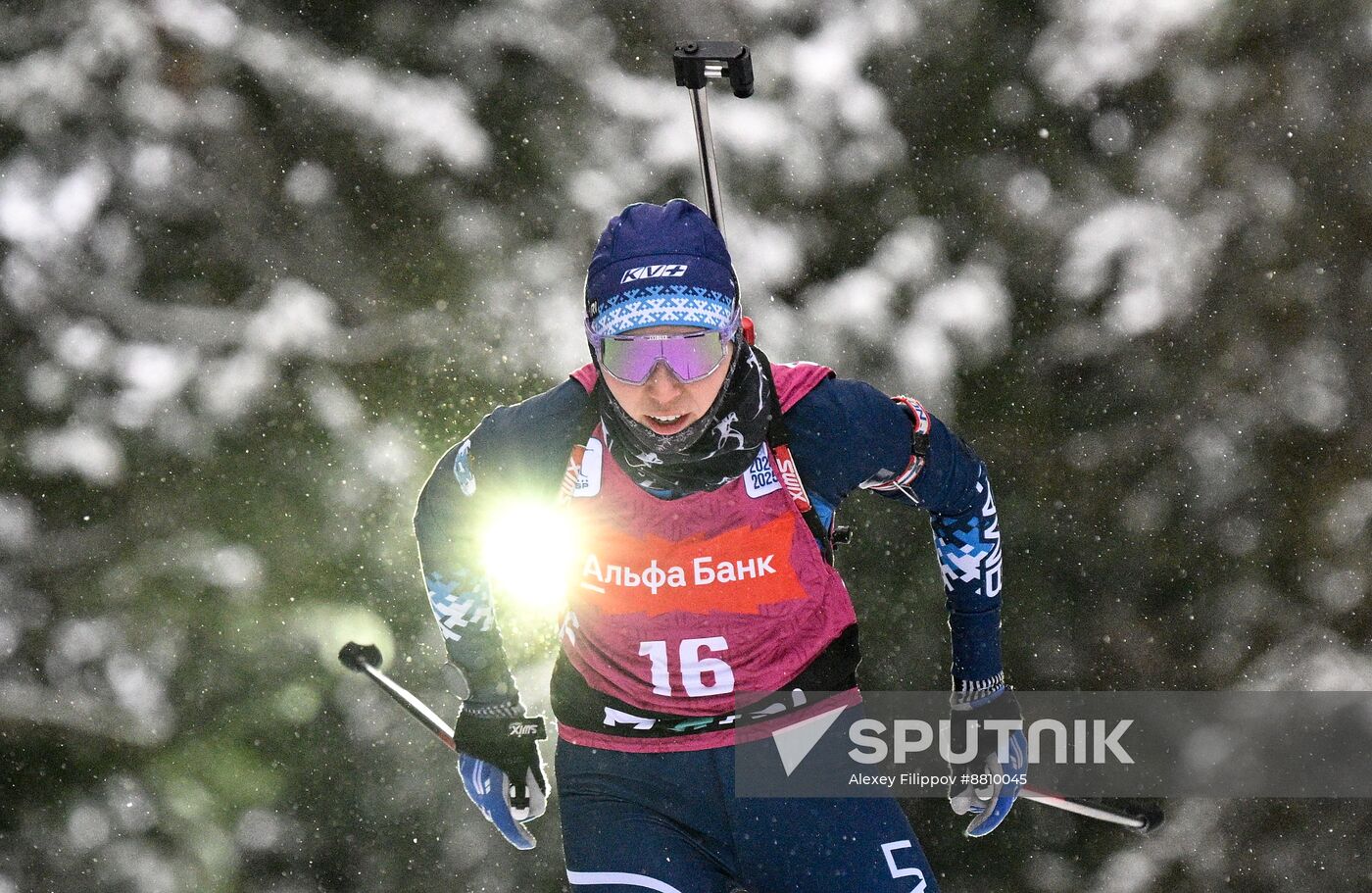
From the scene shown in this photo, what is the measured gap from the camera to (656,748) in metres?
Answer: 3.16

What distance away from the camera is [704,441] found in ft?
9.87

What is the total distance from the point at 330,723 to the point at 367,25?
167 inches

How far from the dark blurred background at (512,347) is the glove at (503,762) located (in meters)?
3.70

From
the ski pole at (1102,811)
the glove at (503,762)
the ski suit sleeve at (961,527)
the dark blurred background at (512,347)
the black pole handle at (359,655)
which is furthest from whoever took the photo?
the dark blurred background at (512,347)

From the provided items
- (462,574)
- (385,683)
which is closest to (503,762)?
(462,574)

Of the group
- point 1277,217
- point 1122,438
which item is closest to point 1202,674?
point 1122,438

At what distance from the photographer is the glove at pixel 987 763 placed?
372cm

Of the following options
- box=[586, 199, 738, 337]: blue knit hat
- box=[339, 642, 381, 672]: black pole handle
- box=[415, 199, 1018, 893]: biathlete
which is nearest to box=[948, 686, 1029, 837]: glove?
box=[415, 199, 1018, 893]: biathlete

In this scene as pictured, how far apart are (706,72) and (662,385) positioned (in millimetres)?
1088

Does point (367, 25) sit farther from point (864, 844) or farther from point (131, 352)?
point (864, 844)

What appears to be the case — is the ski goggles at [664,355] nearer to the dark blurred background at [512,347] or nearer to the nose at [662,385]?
the nose at [662,385]

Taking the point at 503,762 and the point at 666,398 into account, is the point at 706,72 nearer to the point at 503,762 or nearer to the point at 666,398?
the point at 666,398

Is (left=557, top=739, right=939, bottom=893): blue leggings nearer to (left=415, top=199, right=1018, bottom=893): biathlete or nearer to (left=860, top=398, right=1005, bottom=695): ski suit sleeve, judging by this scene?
(left=415, top=199, right=1018, bottom=893): biathlete

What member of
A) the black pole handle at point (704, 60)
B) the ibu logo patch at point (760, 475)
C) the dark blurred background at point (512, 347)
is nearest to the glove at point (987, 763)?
the ibu logo patch at point (760, 475)
